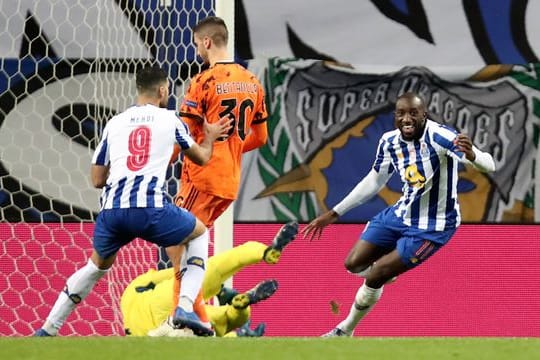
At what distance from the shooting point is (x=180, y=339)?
5605 millimetres

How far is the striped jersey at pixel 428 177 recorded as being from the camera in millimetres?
7566

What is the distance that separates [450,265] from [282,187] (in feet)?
4.18

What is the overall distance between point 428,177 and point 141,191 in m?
2.02

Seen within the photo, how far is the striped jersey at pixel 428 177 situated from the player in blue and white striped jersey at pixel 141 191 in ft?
5.21

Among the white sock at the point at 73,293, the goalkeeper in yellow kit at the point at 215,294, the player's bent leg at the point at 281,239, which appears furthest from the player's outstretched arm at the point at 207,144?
the goalkeeper in yellow kit at the point at 215,294

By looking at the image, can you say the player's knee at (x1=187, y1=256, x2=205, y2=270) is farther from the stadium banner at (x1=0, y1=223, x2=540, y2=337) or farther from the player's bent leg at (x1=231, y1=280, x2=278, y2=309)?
the stadium banner at (x1=0, y1=223, x2=540, y2=337)

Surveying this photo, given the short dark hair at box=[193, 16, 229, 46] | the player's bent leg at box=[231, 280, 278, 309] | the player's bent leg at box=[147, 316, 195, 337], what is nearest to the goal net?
the player's bent leg at box=[231, 280, 278, 309]

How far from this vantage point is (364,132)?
30.6 feet

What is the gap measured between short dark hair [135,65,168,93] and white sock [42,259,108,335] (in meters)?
0.84

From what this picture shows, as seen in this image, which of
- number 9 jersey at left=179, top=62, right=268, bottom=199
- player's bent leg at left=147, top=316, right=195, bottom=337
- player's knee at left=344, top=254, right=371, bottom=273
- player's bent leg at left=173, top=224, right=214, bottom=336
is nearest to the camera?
player's bent leg at left=173, top=224, right=214, bottom=336

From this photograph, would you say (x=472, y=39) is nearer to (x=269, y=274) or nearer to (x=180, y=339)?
(x=269, y=274)

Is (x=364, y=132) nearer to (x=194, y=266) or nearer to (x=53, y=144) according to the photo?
(x=53, y=144)

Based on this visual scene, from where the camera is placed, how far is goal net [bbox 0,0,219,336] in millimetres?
8805

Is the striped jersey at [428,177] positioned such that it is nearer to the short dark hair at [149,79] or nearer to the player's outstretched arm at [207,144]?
the player's outstretched arm at [207,144]
